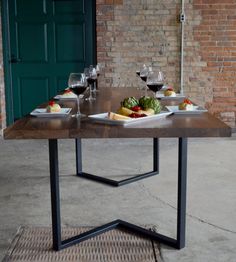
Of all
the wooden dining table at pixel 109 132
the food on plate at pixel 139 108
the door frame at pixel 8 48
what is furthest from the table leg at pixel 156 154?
the door frame at pixel 8 48

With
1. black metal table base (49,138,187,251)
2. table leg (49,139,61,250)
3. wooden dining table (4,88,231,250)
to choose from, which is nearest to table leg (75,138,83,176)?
wooden dining table (4,88,231,250)

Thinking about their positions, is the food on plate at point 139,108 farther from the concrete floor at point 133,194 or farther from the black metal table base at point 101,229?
the concrete floor at point 133,194

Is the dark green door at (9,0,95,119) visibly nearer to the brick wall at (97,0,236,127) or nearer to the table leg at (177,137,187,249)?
the brick wall at (97,0,236,127)

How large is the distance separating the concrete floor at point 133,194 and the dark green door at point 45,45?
1.08m

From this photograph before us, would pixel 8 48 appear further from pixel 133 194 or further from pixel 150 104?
pixel 150 104

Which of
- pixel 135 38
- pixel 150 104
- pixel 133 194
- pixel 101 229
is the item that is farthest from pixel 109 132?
pixel 135 38

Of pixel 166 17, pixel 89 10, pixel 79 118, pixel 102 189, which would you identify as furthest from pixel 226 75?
pixel 79 118

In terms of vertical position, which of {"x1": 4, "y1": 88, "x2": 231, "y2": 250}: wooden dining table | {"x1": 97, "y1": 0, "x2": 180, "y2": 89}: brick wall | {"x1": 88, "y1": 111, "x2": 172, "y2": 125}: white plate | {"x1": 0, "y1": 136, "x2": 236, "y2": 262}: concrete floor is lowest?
{"x1": 0, "y1": 136, "x2": 236, "y2": 262}: concrete floor

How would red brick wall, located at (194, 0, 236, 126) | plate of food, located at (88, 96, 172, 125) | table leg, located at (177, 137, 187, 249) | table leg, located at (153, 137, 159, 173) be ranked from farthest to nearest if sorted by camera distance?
red brick wall, located at (194, 0, 236, 126) < table leg, located at (153, 137, 159, 173) < table leg, located at (177, 137, 187, 249) < plate of food, located at (88, 96, 172, 125)

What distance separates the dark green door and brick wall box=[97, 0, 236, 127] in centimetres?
31

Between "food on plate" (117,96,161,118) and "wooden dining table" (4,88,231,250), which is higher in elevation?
"food on plate" (117,96,161,118)

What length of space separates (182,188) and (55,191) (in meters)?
0.71

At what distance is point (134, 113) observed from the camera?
7.01ft

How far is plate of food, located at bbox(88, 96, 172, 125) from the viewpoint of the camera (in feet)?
6.78
